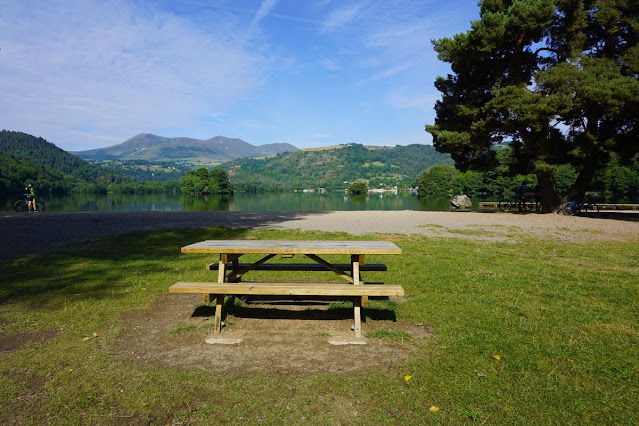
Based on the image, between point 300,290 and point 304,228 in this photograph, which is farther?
point 304,228

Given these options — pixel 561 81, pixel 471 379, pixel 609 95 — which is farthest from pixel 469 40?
pixel 471 379

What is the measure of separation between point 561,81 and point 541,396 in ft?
58.2

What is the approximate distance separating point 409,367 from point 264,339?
1.64m

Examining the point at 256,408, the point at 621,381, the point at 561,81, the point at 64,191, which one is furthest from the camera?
the point at 64,191

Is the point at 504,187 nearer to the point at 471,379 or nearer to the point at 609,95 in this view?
the point at 609,95

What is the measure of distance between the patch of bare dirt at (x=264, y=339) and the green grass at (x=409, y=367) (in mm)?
165

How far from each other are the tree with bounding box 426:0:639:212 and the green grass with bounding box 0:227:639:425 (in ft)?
41.4

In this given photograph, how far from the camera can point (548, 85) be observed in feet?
54.8

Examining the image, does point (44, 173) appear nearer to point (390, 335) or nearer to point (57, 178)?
point (57, 178)

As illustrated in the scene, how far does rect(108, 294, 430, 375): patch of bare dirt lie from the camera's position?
3.44m

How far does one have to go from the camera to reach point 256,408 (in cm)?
270

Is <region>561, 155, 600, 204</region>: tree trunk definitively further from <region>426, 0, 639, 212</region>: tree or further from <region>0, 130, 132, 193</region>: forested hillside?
<region>0, 130, 132, 193</region>: forested hillside

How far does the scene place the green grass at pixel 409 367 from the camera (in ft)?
8.70

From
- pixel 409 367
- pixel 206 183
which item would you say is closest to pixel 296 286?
pixel 409 367
